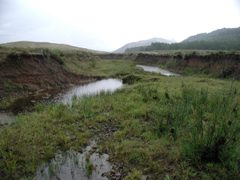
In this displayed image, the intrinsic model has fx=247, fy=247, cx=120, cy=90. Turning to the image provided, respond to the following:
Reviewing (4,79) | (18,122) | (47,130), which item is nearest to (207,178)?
(47,130)

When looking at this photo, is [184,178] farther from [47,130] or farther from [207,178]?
[47,130]

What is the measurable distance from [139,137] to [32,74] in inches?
717

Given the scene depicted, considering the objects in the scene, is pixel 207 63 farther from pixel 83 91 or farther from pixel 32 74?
pixel 32 74

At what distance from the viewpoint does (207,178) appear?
23.8 feet

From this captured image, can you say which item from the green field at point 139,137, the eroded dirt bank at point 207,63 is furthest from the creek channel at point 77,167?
the eroded dirt bank at point 207,63

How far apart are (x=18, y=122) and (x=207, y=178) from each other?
31.3ft

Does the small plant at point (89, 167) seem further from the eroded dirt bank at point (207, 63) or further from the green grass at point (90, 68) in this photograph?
the eroded dirt bank at point (207, 63)

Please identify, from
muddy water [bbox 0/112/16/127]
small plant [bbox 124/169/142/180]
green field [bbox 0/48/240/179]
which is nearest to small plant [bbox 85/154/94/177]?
green field [bbox 0/48/240/179]

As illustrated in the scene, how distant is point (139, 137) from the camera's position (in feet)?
35.2

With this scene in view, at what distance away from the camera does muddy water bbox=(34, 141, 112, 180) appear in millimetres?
7900

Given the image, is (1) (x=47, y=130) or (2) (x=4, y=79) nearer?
(1) (x=47, y=130)

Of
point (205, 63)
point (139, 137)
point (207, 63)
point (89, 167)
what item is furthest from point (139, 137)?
point (205, 63)

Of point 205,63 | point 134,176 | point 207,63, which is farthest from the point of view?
point 205,63

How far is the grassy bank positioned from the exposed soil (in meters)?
8.31
